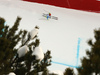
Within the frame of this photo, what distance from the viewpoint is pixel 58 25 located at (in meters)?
2.32

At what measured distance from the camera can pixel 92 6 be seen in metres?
2.42

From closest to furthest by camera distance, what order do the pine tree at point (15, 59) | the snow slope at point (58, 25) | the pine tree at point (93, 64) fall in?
1. the pine tree at point (93, 64)
2. the pine tree at point (15, 59)
3. the snow slope at point (58, 25)

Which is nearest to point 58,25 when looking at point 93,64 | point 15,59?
point 15,59

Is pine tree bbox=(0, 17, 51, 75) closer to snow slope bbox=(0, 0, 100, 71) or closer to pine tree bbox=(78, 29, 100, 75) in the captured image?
pine tree bbox=(78, 29, 100, 75)

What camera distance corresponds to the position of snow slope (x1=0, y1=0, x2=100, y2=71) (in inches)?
77.4

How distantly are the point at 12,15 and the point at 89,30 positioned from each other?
4.46 ft

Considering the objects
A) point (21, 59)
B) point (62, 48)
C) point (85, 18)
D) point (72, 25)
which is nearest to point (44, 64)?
point (21, 59)

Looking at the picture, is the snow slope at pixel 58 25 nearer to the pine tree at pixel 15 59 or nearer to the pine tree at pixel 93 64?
the pine tree at pixel 15 59

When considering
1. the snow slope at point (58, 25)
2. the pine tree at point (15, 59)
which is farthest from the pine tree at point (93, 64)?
the snow slope at point (58, 25)

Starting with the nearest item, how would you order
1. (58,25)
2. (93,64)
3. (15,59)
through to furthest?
(93,64) < (15,59) < (58,25)

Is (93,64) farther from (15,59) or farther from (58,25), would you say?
(58,25)

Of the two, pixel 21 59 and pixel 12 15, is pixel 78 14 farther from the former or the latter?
pixel 21 59

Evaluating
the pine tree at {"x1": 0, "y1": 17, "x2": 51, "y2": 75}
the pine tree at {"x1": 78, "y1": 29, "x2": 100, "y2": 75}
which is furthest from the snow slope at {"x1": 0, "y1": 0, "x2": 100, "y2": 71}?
the pine tree at {"x1": 78, "y1": 29, "x2": 100, "y2": 75}

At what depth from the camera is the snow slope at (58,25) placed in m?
1.97
